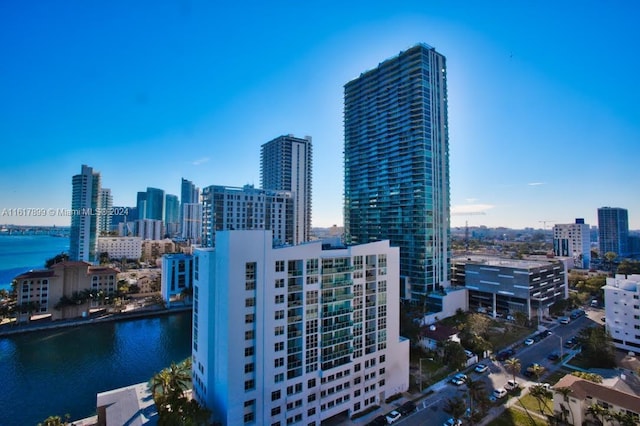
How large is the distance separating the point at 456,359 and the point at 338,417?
14081 mm

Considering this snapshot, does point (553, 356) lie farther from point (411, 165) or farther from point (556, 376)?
point (411, 165)

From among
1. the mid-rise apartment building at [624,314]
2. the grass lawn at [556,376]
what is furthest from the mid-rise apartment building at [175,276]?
the mid-rise apartment building at [624,314]

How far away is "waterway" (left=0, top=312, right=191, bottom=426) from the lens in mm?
28528

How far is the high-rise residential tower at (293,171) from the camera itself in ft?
357

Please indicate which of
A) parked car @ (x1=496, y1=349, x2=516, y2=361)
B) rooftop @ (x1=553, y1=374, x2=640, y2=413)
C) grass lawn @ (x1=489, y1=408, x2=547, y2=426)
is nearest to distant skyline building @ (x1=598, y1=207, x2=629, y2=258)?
parked car @ (x1=496, y1=349, x2=516, y2=361)

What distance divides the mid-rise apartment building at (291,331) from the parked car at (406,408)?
1.97 meters

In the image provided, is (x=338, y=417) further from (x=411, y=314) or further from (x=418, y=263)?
(x=418, y=263)

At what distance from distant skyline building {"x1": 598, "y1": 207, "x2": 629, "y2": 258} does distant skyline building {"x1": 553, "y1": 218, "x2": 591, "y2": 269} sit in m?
20.6

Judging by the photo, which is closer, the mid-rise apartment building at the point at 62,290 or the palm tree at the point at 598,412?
the palm tree at the point at 598,412

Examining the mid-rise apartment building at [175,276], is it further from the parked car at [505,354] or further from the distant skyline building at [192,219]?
the distant skyline building at [192,219]

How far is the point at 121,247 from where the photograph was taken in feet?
404

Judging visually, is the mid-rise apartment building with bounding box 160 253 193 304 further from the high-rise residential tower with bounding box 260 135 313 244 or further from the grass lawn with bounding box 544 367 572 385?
the grass lawn with bounding box 544 367 572 385

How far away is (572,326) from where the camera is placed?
158ft

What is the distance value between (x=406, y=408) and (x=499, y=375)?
12901 mm
